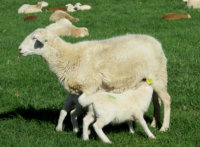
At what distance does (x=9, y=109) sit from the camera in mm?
7426

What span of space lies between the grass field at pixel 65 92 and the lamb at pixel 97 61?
64 cm

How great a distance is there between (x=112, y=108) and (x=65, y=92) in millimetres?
2915

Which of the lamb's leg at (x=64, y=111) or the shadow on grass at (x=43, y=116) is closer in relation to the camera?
the lamb's leg at (x=64, y=111)

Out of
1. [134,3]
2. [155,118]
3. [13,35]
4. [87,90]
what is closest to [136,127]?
[155,118]

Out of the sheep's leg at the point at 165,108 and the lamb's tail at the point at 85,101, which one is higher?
the lamb's tail at the point at 85,101

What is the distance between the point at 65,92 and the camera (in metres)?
8.23

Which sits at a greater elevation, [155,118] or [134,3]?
[155,118]

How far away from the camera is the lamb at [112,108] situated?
542 centimetres

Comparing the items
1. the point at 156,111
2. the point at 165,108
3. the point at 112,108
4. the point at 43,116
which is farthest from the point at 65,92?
the point at 112,108

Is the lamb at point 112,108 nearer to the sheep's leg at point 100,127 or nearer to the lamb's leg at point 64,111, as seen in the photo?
the sheep's leg at point 100,127

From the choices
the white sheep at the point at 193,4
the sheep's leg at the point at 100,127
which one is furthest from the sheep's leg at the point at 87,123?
the white sheep at the point at 193,4

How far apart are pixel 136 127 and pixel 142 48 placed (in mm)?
1261

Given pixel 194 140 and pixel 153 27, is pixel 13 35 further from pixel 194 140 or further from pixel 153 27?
pixel 194 140

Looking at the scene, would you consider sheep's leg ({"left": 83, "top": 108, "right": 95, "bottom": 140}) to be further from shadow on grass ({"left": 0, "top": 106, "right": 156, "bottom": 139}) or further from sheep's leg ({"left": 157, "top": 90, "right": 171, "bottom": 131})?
sheep's leg ({"left": 157, "top": 90, "right": 171, "bottom": 131})
